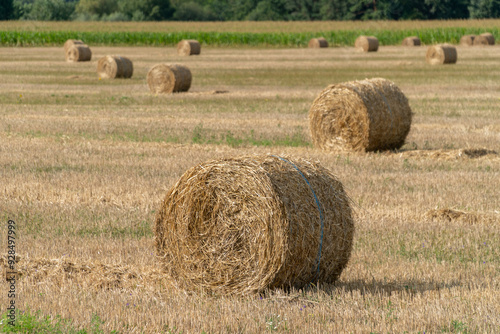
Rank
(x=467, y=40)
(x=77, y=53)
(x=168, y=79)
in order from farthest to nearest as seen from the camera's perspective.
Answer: (x=467, y=40), (x=77, y=53), (x=168, y=79)

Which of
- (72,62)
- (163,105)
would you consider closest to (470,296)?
(163,105)

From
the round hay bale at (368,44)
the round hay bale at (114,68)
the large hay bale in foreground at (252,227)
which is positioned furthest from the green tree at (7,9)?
the large hay bale in foreground at (252,227)

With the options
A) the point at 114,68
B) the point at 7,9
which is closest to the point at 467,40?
the point at 114,68

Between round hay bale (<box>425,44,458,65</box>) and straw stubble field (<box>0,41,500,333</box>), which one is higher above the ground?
straw stubble field (<box>0,41,500,333</box>)

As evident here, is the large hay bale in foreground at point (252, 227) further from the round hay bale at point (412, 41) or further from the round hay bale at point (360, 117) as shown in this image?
the round hay bale at point (412, 41)

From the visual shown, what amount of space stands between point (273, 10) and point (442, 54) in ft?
215

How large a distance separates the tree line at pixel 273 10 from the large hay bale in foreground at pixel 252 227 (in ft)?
277

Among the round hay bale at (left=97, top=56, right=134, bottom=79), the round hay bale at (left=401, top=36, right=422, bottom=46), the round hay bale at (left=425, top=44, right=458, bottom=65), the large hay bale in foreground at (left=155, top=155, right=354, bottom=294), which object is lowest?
the round hay bale at (left=401, top=36, right=422, bottom=46)

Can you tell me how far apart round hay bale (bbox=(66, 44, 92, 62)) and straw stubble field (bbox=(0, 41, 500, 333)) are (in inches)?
675

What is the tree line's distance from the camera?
92.6 meters

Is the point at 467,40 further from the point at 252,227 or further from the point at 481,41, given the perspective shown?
the point at 252,227

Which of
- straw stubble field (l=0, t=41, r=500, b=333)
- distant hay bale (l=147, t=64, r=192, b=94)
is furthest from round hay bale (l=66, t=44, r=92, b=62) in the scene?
distant hay bale (l=147, t=64, r=192, b=94)

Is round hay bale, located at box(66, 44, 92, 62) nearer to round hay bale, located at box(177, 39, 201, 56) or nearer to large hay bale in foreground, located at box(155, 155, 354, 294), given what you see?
round hay bale, located at box(177, 39, 201, 56)

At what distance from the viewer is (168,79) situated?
28109 millimetres
